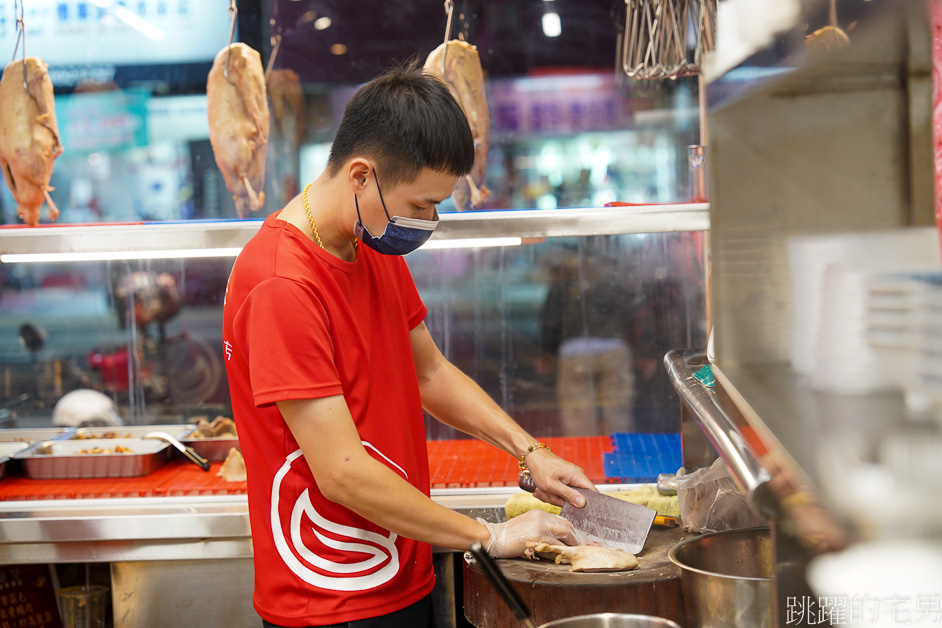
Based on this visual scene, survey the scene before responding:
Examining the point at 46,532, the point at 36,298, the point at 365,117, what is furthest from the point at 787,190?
the point at 36,298

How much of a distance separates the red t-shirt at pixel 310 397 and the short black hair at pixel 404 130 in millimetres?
227

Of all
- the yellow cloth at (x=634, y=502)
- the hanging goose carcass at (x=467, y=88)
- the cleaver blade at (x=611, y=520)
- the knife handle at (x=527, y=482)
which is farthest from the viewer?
the hanging goose carcass at (x=467, y=88)

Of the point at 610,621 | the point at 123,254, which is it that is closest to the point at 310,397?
the point at 610,621

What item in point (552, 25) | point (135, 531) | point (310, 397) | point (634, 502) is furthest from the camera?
point (552, 25)

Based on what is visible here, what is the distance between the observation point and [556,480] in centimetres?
194

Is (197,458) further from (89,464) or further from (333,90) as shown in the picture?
(333,90)

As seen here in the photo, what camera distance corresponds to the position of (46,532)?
2.37 metres

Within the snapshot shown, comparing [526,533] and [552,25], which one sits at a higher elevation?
[552,25]

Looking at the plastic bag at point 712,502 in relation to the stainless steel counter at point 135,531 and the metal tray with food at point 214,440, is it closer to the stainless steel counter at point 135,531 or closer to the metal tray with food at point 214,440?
the stainless steel counter at point 135,531

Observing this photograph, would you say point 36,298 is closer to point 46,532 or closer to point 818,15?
point 46,532

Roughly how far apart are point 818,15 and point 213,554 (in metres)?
2.16

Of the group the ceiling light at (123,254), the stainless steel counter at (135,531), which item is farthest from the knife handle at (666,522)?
the ceiling light at (123,254)

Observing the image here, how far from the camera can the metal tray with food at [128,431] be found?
3.06 meters

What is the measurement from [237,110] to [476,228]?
96cm
